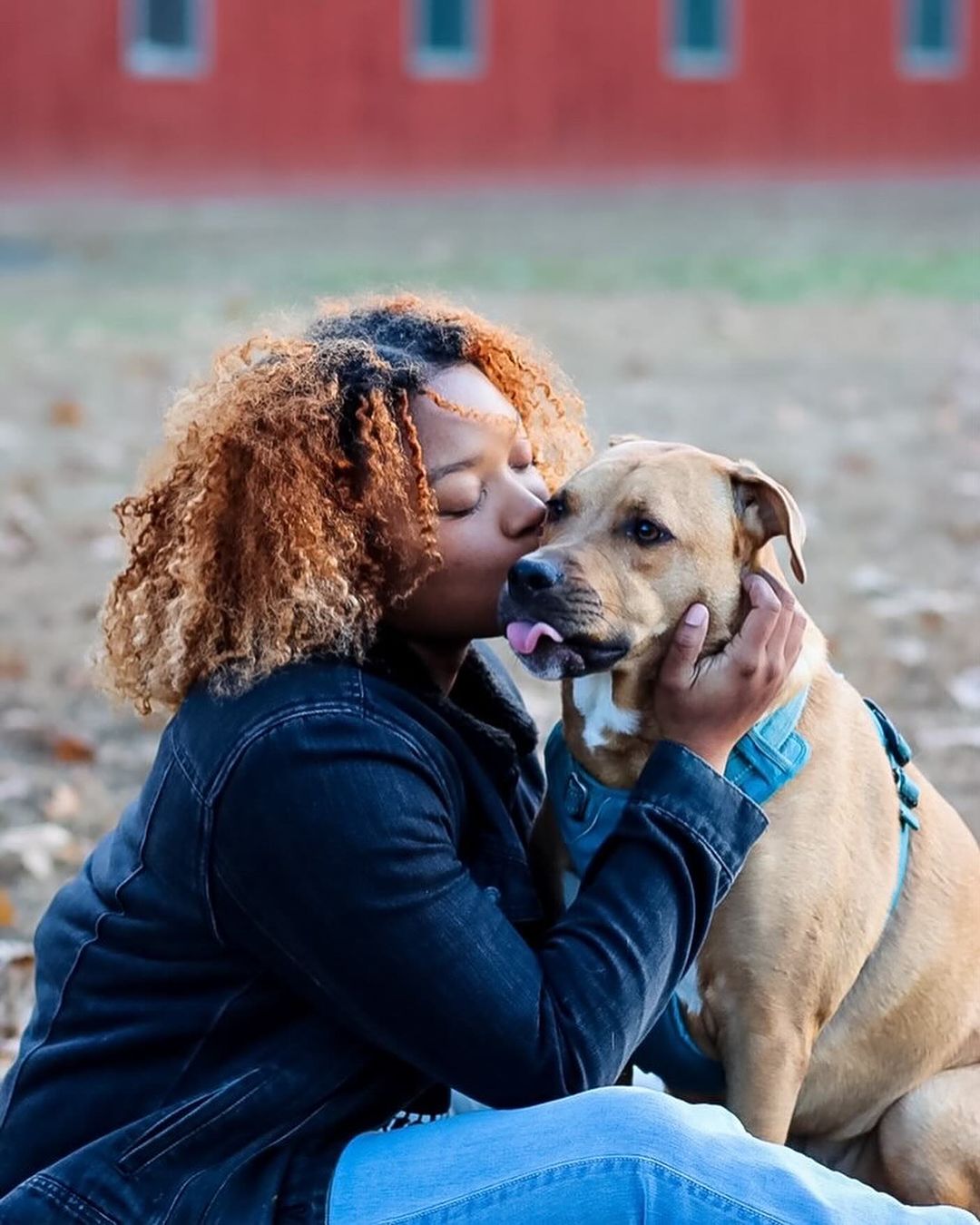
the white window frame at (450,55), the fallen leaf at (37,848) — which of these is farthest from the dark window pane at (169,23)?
the fallen leaf at (37,848)

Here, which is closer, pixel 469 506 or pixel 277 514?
pixel 277 514

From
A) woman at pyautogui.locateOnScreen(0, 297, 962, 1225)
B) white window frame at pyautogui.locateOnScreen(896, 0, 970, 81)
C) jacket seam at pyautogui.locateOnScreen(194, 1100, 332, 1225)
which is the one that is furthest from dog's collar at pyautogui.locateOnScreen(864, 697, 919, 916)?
white window frame at pyautogui.locateOnScreen(896, 0, 970, 81)

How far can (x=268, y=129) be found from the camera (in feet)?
73.0

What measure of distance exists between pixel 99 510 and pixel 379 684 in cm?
597

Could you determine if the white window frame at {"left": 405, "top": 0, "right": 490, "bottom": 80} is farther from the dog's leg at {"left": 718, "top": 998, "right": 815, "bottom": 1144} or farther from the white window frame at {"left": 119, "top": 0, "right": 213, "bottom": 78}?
the dog's leg at {"left": 718, "top": 998, "right": 815, "bottom": 1144}

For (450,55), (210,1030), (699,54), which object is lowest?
(699,54)

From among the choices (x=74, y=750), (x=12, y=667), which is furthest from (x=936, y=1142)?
(x=12, y=667)

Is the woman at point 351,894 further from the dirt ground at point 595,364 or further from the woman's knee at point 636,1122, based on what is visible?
the dirt ground at point 595,364

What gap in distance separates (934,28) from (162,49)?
1016cm

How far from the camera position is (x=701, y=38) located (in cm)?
2408

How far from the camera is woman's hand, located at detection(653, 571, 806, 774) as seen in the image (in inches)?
113

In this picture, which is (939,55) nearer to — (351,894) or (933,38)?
(933,38)

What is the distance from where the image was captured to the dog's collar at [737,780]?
119 inches

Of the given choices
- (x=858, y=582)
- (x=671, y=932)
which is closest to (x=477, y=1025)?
(x=671, y=932)
